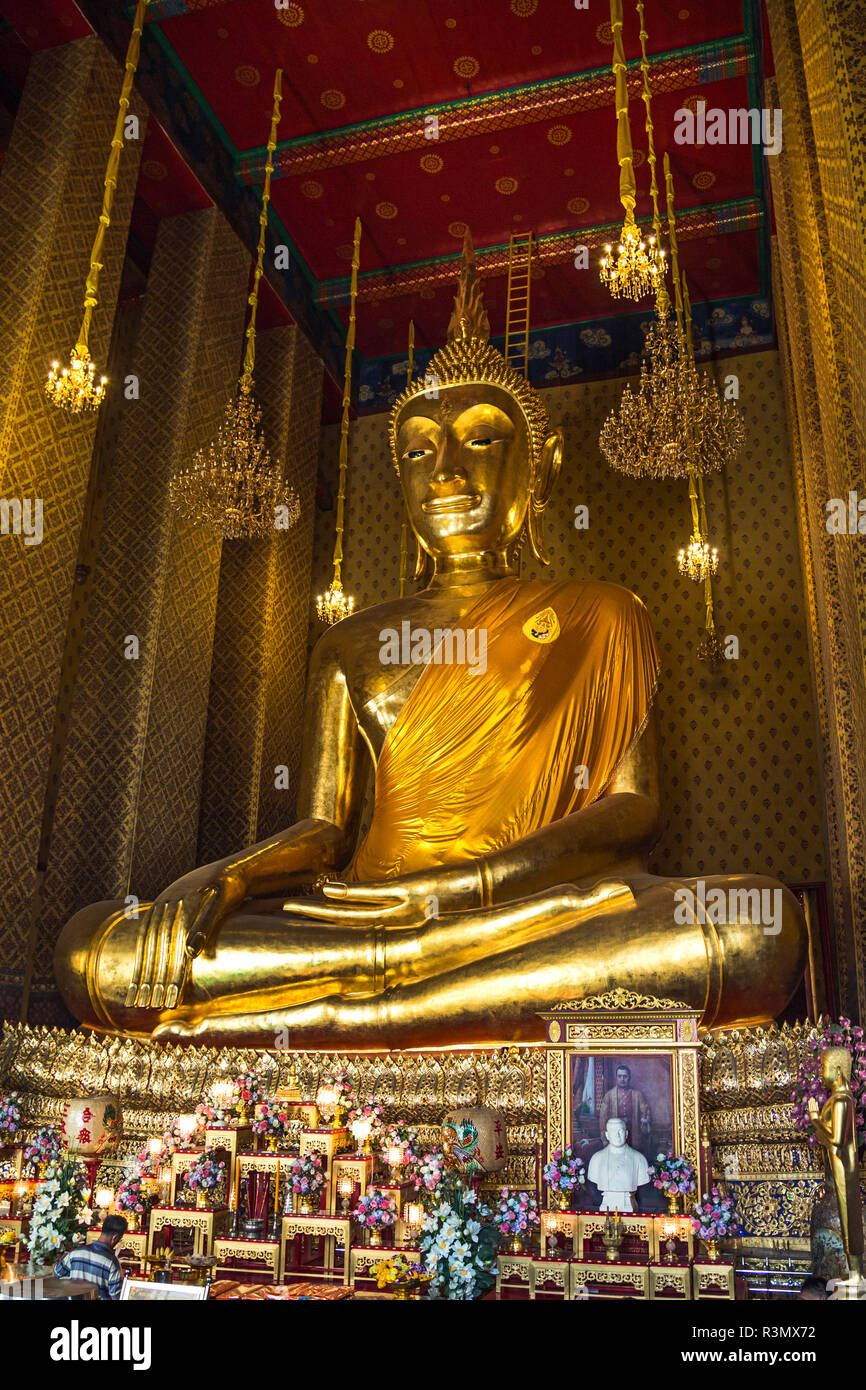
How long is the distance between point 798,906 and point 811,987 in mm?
2098

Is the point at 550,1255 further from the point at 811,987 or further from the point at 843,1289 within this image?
the point at 811,987

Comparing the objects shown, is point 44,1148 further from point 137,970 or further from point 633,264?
point 633,264

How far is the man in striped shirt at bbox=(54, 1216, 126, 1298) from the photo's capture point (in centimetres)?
242

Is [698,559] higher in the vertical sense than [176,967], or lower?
higher

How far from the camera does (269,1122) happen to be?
11.1 ft

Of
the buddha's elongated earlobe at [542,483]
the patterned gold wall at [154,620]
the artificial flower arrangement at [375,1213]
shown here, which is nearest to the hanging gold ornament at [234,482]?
the patterned gold wall at [154,620]

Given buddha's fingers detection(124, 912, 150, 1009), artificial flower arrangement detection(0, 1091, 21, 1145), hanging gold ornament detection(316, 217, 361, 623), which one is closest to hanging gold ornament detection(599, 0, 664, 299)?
hanging gold ornament detection(316, 217, 361, 623)

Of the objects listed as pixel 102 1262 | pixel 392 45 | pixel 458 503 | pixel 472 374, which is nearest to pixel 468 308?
pixel 472 374

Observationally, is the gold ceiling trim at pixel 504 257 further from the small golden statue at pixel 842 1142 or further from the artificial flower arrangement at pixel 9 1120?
the artificial flower arrangement at pixel 9 1120

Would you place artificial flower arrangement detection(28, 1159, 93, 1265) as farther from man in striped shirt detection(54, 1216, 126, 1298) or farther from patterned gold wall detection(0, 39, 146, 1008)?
patterned gold wall detection(0, 39, 146, 1008)

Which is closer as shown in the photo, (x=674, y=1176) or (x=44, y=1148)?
(x=674, y=1176)

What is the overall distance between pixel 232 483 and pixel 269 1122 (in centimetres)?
311

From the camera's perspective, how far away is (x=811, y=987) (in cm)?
557
